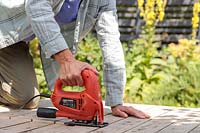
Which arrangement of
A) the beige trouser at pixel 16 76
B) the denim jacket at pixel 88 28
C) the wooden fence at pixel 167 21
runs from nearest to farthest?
the denim jacket at pixel 88 28 → the beige trouser at pixel 16 76 → the wooden fence at pixel 167 21

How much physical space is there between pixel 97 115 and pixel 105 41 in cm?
55

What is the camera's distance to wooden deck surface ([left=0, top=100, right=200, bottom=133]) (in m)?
2.62

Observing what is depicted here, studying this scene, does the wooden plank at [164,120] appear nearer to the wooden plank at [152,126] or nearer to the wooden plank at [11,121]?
the wooden plank at [152,126]

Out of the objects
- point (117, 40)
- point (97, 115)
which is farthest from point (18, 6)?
point (97, 115)

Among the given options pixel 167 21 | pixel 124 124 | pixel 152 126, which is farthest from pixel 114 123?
pixel 167 21

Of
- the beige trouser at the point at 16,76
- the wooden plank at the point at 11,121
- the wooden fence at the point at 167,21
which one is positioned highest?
the wooden fence at the point at 167,21

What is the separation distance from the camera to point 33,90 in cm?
→ 356

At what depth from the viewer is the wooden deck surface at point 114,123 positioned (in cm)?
262

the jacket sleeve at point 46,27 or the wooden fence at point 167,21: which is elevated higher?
the wooden fence at point 167,21

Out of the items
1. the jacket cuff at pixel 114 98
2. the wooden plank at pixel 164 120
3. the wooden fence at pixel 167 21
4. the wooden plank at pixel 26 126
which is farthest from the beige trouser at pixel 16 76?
the wooden fence at pixel 167 21

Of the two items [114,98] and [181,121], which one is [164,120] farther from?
[114,98]

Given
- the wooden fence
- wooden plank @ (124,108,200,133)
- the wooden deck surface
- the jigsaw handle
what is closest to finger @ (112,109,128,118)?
the wooden deck surface

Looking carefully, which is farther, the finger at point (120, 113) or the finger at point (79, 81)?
the finger at point (120, 113)

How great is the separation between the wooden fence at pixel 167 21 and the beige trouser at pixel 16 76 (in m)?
3.59
